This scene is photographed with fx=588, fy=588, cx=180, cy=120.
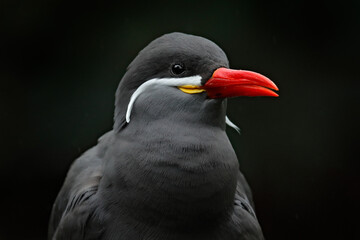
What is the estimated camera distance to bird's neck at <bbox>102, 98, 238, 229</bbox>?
2.91 meters

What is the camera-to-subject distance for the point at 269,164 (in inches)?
218

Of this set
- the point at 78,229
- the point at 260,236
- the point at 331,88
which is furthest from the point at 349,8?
the point at 78,229

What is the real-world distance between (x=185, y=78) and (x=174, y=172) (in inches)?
18.7

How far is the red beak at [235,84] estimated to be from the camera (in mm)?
2885

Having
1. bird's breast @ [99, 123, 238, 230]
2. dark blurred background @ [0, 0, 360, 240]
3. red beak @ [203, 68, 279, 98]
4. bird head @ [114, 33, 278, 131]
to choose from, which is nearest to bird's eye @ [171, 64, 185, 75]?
bird head @ [114, 33, 278, 131]

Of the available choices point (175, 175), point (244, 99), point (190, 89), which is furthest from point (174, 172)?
point (244, 99)

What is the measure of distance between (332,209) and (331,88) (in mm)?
1151

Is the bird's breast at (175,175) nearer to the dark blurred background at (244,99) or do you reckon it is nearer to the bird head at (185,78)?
the bird head at (185,78)

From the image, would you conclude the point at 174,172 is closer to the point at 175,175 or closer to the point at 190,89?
the point at 175,175

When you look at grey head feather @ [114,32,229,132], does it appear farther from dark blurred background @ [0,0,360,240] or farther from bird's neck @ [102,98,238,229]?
dark blurred background @ [0,0,360,240]

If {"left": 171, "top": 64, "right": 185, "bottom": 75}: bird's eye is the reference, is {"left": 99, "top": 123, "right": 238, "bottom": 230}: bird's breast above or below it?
below

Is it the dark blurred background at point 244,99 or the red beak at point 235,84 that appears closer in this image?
the red beak at point 235,84

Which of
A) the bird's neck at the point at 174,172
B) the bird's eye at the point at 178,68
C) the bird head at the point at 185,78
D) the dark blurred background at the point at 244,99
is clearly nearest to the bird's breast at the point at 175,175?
the bird's neck at the point at 174,172

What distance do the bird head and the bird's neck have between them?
10 cm
